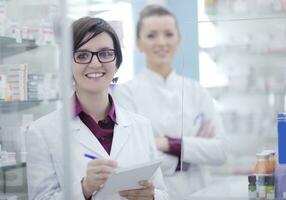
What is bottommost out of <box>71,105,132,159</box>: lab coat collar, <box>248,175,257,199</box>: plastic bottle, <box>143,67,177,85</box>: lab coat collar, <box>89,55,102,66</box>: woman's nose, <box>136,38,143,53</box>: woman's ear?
<box>248,175,257,199</box>: plastic bottle

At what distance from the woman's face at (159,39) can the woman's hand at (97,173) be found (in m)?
0.65

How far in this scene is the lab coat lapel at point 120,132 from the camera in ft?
7.20

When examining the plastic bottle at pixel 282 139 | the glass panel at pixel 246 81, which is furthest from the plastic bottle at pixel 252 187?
the glass panel at pixel 246 81

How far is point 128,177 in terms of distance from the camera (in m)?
2.05

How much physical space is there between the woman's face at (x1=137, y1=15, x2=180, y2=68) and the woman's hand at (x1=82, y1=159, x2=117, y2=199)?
25.5 inches

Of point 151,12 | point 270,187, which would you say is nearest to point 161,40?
point 151,12

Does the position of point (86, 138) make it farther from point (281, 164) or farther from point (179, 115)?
point (281, 164)

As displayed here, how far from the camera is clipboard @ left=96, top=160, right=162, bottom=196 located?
2.03m

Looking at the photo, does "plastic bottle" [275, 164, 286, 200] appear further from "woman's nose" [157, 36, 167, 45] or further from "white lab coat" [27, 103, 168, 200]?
"woman's nose" [157, 36, 167, 45]

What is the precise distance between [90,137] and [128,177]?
0.83 ft

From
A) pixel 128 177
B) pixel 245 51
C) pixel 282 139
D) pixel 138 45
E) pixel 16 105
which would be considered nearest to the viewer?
pixel 128 177

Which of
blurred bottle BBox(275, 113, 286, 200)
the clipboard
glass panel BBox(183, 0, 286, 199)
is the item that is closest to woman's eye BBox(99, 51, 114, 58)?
the clipboard

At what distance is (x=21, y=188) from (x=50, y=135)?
498 millimetres

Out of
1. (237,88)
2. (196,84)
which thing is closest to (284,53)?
(237,88)
